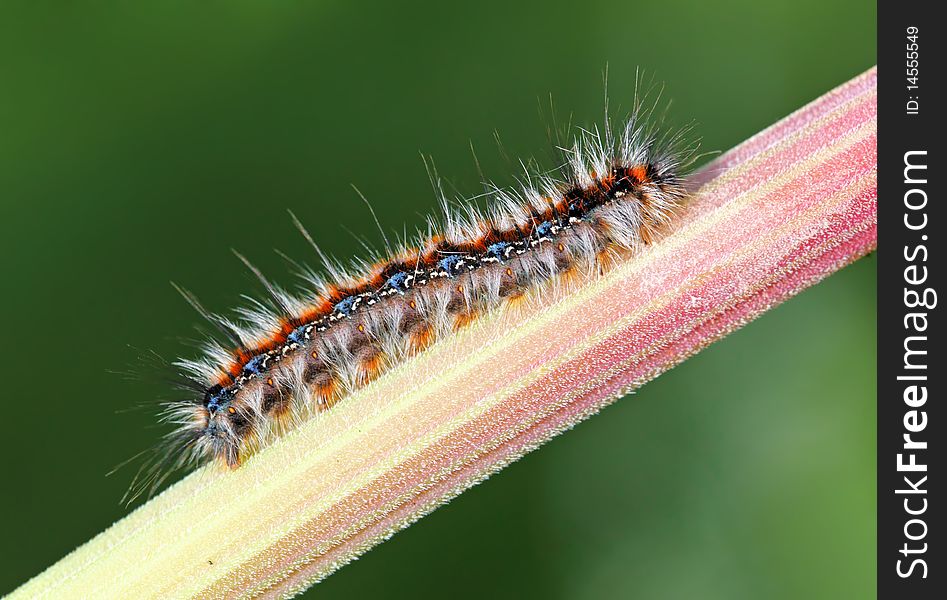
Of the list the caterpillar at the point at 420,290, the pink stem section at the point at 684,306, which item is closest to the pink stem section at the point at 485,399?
the pink stem section at the point at 684,306

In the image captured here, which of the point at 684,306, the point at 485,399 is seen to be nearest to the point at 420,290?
the point at 485,399

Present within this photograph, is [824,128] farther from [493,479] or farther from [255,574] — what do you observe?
[493,479]

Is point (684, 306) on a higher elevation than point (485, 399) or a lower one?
higher

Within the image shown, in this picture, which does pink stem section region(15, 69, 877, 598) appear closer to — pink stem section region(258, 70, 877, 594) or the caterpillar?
pink stem section region(258, 70, 877, 594)

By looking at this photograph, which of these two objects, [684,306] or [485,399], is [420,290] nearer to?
[485,399]

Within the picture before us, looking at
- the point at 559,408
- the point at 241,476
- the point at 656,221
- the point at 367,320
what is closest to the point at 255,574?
the point at 241,476

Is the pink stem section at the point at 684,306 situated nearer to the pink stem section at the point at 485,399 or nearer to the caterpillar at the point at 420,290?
the pink stem section at the point at 485,399
